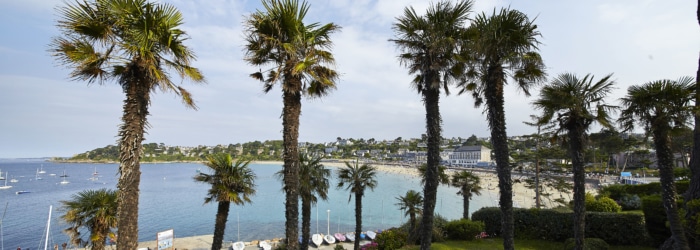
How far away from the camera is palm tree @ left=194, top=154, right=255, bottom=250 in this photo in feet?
43.0

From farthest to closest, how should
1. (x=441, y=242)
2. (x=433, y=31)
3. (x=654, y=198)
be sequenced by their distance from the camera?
(x=441, y=242)
(x=654, y=198)
(x=433, y=31)

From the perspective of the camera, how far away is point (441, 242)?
17.9m

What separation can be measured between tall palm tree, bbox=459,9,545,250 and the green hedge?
9.17 metres

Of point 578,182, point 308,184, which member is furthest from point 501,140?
point 308,184

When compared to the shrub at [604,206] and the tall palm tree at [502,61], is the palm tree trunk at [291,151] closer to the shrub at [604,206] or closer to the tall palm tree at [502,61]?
the tall palm tree at [502,61]

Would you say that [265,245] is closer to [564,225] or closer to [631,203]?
[564,225]

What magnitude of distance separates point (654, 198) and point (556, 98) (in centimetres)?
715

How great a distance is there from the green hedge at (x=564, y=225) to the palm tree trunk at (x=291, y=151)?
14607 millimetres

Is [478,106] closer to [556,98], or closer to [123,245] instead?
[556,98]

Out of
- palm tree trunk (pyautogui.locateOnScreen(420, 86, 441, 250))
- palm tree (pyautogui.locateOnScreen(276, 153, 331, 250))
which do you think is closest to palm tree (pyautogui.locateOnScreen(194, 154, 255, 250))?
palm tree (pyautogui.locateOnScreen(276, 153, 331, 250))

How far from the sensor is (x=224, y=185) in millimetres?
13203

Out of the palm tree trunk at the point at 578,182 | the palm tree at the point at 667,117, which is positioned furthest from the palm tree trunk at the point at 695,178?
the palm tree trunk at the point at 578,182

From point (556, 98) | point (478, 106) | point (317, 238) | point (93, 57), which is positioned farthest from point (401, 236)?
point (317, 238)

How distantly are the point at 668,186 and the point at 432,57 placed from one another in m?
7.66
